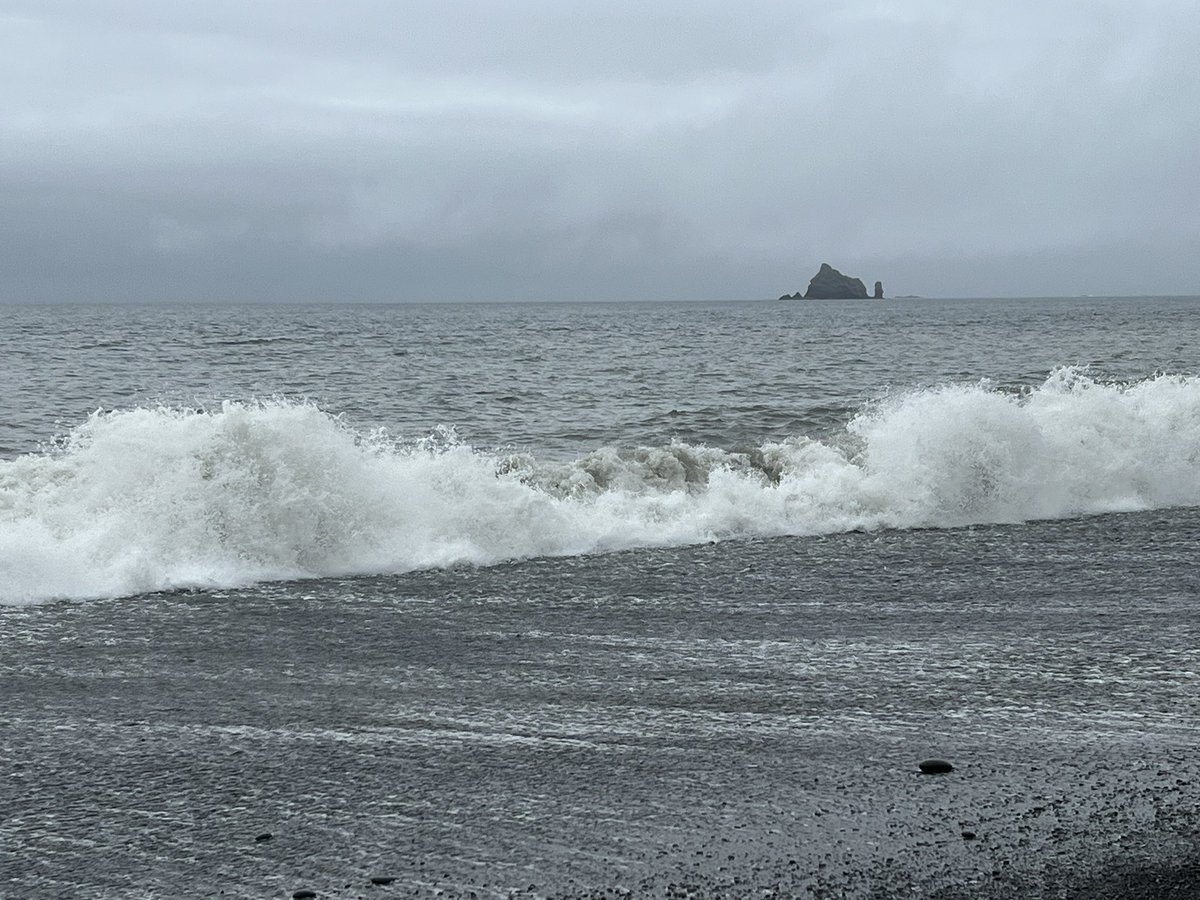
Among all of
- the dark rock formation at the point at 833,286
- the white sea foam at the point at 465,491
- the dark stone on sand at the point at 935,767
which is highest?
the dark rock formation at the point at 833,286

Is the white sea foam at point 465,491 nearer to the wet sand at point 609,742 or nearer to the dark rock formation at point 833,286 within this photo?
the wet sand at point 609,742

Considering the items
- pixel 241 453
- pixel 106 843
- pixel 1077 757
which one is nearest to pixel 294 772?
pixel 106 843

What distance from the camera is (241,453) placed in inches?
340

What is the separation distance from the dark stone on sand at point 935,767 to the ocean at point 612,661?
0.04m

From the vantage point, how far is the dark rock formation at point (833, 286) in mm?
187500

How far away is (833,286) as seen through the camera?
188 metres

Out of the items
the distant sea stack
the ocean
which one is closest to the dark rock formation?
the distant sea stack

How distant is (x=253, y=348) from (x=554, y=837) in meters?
39.0

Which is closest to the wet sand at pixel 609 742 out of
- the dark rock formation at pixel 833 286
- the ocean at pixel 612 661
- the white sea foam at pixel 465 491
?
the ocean at pixel 612 661

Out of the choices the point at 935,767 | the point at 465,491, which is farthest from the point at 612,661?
the point at 465,491

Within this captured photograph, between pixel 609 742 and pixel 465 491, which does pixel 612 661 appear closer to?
pixel 609 742

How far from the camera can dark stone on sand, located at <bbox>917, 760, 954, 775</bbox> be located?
4.11 meters

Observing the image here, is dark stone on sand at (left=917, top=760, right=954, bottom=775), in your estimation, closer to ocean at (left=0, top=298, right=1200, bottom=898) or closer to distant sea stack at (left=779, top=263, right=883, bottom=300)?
ocean at (left=0, top=298, right=1200, bottom=898)

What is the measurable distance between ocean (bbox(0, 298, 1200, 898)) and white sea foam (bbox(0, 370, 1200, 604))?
0.11ft
